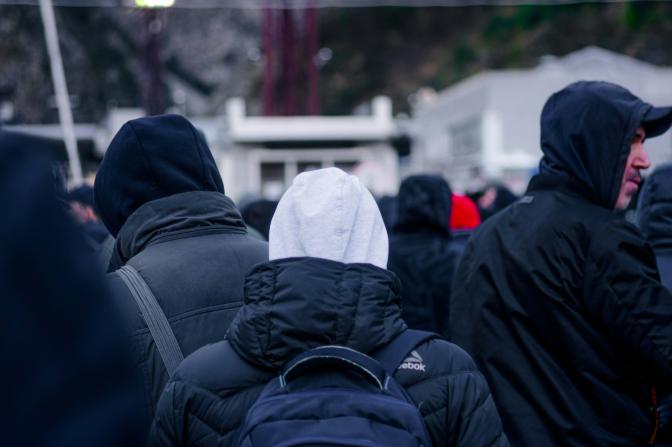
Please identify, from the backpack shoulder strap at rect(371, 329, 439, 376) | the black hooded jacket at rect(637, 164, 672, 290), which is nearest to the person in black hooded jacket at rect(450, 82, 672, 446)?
the black hooded jacket at rect(637, 164, 672, 290)

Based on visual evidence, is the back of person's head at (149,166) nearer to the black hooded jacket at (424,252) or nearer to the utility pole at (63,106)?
the black hooded jacket at (424,252)

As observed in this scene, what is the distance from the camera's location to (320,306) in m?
2.31

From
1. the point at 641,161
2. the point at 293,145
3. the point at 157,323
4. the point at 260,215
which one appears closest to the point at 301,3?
the point at 293,145

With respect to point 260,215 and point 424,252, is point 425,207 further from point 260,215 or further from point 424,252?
point 260,215

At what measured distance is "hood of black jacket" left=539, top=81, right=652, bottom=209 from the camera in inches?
137

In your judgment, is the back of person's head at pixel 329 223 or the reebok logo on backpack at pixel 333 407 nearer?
the reebok logo on backpack at pixel 333 407

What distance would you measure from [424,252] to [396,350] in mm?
4491

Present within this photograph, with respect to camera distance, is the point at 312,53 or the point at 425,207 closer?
the point at 425,207

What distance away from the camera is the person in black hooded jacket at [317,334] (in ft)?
7.63

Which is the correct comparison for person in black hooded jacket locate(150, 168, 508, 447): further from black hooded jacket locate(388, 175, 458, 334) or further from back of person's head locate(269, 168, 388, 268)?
black hooded jacket locate(388, 175, 458, 334)

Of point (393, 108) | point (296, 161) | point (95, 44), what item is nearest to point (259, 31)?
point (95, 44)

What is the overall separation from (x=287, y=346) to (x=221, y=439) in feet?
0.94

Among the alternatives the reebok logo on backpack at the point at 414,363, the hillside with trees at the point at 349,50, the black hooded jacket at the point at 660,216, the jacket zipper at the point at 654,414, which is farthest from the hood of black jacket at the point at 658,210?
the hillside with trees at the point at 349,50

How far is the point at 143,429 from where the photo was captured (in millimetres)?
1194
